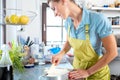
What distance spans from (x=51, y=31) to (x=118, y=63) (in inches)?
51.5

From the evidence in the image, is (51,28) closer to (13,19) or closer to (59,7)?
(13,19)

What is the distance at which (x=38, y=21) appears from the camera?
327 centimetres

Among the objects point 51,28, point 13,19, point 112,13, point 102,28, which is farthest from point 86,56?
point 112,13

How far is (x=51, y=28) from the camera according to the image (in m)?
3.47

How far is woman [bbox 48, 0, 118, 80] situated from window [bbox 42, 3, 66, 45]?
6.43ft

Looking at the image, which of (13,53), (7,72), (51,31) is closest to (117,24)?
(51,31)

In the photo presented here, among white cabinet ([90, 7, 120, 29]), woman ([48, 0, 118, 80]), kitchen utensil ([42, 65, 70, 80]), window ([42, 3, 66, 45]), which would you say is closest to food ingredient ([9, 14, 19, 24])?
woman ([48, 0, 118, 80])

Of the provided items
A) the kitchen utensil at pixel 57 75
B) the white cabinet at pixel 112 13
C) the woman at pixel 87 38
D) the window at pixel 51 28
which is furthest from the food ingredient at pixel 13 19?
the white cabinet at pixel 112 13

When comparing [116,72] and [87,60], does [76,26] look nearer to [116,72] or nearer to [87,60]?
[87,60]

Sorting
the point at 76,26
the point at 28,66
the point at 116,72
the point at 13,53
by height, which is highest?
the point at 76,26

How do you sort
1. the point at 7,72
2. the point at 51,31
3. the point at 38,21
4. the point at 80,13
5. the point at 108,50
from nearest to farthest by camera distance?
the point at 7,72
the point at 108,50
the point at 80,13
the point at 38,21
the point at 51,31

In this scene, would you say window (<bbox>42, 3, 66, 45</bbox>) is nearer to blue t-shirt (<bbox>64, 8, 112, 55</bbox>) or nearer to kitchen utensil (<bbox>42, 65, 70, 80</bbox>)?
blue t-shirt (<bbox>64, 8, 112, 55</bbox>)

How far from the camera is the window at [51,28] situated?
3.39m

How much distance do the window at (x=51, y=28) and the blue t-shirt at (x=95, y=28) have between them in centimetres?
206
